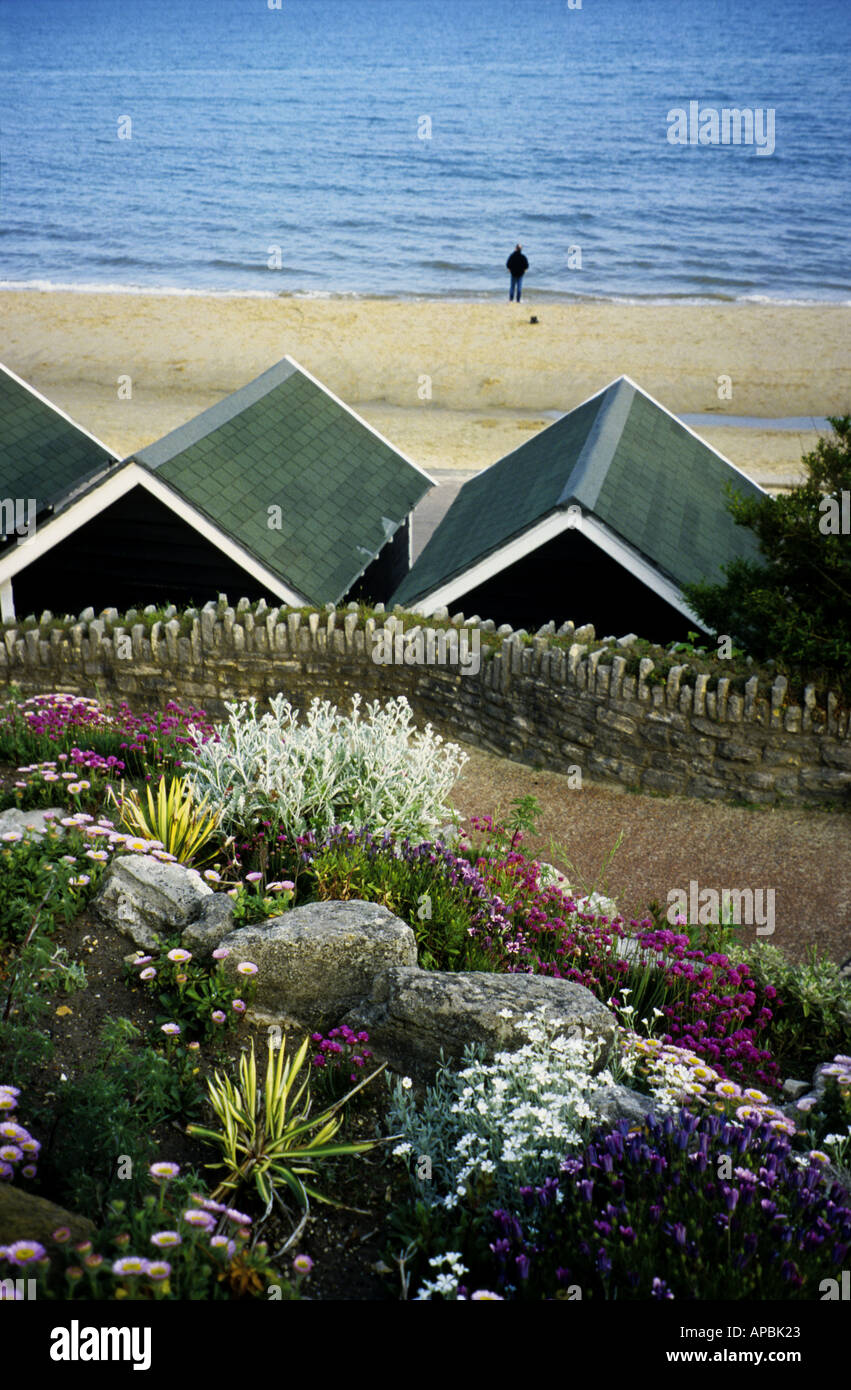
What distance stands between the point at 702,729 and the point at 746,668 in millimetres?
687

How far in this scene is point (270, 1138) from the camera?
4.85 metres

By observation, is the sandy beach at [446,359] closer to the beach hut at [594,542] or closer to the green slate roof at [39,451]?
the green slate roof at [39,451]

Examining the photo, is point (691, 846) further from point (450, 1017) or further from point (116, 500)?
point (116, 500)

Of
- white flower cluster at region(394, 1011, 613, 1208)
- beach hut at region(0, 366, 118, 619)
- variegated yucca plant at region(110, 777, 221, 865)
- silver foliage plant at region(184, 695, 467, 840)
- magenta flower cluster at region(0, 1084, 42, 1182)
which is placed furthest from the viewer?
beach hut at region(0, 366, 118, 619)

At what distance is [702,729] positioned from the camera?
33.9 ft

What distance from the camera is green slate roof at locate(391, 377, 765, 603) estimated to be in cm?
1192

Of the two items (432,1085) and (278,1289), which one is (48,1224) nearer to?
(278,1289)

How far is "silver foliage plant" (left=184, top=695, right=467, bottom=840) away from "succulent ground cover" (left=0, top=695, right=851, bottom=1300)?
25mm

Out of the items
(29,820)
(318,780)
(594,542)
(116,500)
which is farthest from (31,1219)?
(116,500)

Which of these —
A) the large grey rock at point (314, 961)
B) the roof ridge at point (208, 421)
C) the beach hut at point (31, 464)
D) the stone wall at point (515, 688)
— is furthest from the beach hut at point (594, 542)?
the large grey rock at point (314, 961)

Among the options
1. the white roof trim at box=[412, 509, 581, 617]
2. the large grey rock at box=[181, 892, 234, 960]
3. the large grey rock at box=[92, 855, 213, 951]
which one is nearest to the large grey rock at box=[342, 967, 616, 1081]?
the large grey rock at box=[181, 892, 234, 960]

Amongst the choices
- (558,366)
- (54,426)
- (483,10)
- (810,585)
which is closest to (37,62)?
(483,10)

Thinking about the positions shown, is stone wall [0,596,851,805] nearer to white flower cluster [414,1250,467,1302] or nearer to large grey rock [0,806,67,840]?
large grey rock [0,806,67,840]

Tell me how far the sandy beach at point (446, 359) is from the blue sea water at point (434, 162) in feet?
20.2
